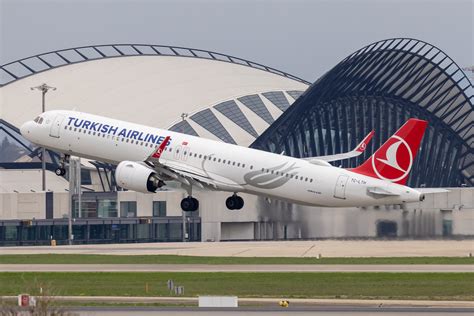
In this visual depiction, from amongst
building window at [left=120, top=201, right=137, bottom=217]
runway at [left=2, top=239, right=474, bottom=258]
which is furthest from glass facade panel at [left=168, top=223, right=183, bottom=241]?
runway at [left=2, top=239, right=474, bottom=258]

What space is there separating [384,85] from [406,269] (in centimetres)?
8973

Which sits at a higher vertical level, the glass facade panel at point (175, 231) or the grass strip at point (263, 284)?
the glass facade panel at point (175, 231)

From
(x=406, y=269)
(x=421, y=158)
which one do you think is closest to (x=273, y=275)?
(x=406, y=269)

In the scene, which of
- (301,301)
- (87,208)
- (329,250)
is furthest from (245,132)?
(301,301)

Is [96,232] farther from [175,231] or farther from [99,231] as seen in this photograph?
[175,231]

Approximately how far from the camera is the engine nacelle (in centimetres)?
8338

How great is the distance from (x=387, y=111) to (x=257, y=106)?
2550cm

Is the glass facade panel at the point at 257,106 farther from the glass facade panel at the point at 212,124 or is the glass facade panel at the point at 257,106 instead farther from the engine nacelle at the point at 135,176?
the engine nacelle at the point at 135,176

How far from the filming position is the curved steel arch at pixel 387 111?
6348 inches

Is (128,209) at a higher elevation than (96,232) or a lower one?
higher

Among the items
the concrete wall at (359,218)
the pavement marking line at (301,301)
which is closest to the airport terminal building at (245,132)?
the concrete wall at (359,218)

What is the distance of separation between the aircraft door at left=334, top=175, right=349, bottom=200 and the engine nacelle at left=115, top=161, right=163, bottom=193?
1245 centimetres

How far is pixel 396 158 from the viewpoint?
263 ft

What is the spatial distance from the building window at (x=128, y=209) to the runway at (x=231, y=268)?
5156 centimetres
